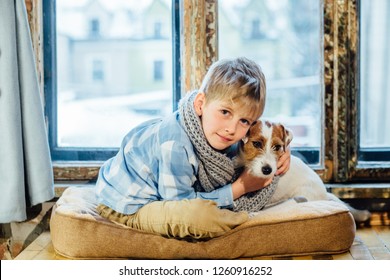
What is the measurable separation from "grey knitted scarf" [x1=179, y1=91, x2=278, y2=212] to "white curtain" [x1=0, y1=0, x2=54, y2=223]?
0.41m

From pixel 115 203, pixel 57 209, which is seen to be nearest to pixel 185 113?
pixel 115 203

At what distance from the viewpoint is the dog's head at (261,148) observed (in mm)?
1380

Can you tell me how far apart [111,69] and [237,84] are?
0.49 m

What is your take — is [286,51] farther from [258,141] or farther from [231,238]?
[231,238]

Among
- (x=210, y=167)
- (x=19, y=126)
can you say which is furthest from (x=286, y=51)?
(x=19, y=126)

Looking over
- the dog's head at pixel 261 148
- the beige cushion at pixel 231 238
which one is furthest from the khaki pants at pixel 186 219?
the dog's head at pixel 261 148

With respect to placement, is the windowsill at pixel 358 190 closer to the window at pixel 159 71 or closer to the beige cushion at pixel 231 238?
the beige cushion at pixel 231 238

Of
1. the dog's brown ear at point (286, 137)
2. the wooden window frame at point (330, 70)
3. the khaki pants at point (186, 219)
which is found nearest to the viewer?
the khaki pants at point (186, 219)

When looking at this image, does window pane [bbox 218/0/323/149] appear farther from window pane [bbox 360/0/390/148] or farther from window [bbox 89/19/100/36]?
window [bbox 89/19/100/36]

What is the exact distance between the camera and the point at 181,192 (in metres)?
1.32

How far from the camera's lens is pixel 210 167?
137cm

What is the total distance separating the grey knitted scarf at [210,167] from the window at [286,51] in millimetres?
287

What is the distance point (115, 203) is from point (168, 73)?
450 millimetres
